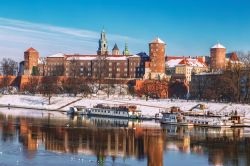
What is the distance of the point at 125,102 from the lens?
70562 millimetres

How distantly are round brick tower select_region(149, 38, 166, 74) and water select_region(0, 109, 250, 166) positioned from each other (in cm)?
5687

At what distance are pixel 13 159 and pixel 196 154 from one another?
1094cm

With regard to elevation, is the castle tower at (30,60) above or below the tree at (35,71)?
above

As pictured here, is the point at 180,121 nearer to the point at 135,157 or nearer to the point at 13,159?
the point at 135,157

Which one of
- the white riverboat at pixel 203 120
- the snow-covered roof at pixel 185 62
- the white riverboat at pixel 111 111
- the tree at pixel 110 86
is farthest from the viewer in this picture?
the snow-covered roof at pixel 185 62

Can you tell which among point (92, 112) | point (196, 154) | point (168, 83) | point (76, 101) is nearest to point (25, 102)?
point (76, 101)

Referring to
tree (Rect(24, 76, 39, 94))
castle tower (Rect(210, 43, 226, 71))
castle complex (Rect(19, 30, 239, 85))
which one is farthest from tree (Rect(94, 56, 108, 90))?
castle tower (Rect(210, 43, 226, 71))

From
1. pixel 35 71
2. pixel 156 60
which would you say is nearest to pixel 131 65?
pixel 156 60

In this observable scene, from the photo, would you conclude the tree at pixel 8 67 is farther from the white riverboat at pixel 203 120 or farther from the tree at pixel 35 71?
the white riverboat at pixel 203 120

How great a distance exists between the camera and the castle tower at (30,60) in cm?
11969

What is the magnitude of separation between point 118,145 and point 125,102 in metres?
36.0

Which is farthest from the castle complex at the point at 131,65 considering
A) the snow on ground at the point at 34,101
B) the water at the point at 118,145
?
the water at the point at 118,145

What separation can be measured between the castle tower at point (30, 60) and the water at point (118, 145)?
72668mm

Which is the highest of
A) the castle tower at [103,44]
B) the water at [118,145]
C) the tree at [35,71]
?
the castle tower at [103,44]
